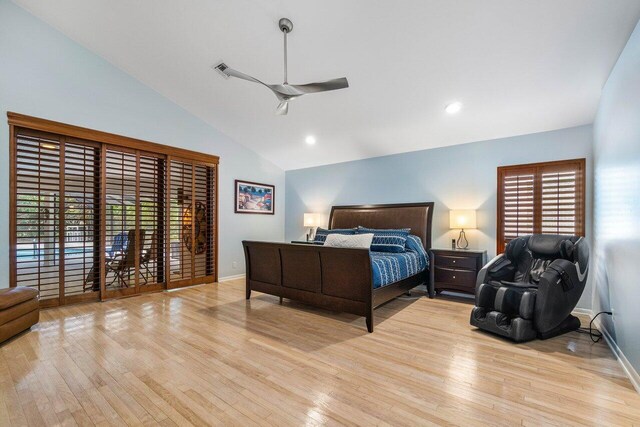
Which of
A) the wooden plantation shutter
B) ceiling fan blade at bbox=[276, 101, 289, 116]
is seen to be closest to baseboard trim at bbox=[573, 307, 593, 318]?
ceiling fan blade at bbox=[276, 101, 289, 116]

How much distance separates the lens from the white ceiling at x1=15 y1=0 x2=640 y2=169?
2512 millimetres

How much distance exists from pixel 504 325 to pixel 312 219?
393 cm

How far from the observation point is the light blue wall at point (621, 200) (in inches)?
84.8

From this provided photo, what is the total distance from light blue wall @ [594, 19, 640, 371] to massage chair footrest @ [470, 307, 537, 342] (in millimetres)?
631

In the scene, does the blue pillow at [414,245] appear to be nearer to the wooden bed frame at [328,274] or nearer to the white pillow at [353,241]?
the wooden bed frame at [328,274]

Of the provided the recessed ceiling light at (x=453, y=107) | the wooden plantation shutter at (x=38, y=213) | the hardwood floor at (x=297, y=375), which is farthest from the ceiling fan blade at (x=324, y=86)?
the wooden plantation shutter at (x=38, y=213)

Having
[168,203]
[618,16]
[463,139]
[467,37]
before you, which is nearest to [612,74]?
[618,16]

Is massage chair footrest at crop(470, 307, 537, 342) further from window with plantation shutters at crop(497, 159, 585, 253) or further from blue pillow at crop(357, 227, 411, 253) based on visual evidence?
window with plantation shutters at crop(497, 159, 585, 253)

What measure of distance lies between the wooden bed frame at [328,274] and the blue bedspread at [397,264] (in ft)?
0.31

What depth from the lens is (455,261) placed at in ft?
14.0

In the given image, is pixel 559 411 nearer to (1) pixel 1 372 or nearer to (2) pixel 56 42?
(1) pixel 1 372

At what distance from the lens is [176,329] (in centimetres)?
305

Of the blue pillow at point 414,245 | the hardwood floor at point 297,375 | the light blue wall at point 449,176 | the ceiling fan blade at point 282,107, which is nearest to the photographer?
the hardwood floor at point 297,375

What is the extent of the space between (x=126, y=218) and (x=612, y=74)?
19.9ft
